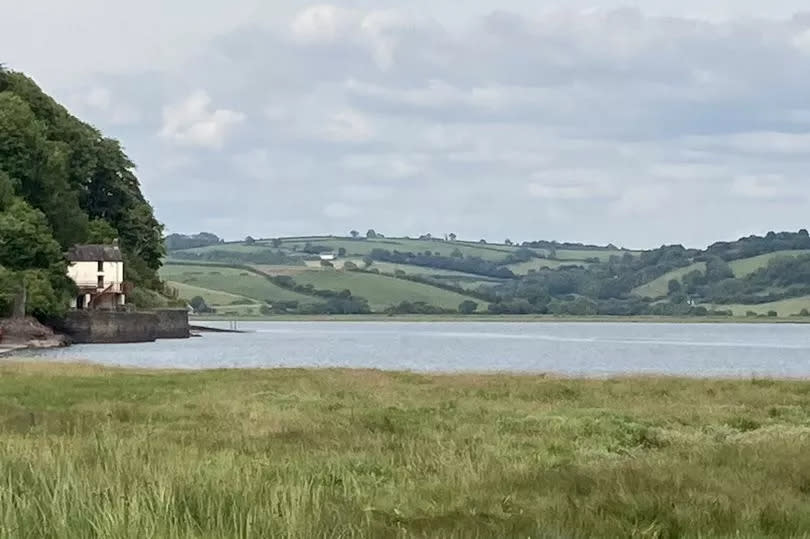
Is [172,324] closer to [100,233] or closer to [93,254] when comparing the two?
[100,233]

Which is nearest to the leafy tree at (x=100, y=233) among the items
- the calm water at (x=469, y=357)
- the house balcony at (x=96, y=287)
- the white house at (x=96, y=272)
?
the white house at (x=96, y=272)

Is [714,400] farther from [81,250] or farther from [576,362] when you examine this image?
[81,250]

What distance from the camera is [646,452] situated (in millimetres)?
18828

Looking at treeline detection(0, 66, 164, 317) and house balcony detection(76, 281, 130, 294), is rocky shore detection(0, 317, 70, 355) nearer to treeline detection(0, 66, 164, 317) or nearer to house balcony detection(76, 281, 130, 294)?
treeline detection(0, 66, 164, 317)

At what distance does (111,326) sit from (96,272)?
564 centimetres

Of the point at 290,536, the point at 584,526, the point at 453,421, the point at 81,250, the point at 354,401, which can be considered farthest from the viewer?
the point at 81,250

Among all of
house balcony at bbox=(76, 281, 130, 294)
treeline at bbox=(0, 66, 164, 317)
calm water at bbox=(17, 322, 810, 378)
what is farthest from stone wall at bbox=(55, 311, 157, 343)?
calm water at bbox=(17, 322, 810, 378)

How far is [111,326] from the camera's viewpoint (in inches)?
4156

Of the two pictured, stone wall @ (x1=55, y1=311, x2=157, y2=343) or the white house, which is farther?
the white house

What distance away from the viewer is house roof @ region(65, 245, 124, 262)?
108 m


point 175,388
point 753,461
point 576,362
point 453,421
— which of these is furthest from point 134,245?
point 753,461

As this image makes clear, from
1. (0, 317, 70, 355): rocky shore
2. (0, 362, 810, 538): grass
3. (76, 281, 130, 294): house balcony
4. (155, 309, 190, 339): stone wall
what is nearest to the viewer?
(0, 362, 810, 538): grass

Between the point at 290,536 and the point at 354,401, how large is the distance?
19.8 m

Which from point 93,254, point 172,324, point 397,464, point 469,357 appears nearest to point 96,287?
point 93,254
